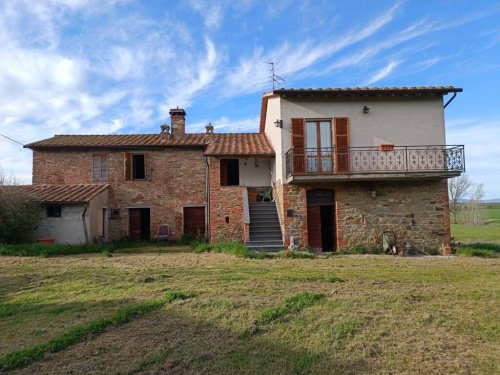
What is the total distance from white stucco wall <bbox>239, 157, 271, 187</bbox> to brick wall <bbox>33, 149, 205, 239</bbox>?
86.6 inches

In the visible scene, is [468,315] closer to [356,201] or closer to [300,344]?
[300,344]

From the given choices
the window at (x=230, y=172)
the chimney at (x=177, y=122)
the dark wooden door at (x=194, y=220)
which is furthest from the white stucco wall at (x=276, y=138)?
the chimney at (x=177, y=122)

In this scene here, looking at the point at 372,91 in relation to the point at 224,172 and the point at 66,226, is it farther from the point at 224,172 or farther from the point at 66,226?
the point at 66,226

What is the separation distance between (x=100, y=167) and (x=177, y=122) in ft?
15.0

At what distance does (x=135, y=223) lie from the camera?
1802 centimetres

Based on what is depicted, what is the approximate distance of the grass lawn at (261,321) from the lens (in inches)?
157

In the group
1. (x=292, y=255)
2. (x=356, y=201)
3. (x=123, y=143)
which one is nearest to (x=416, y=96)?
(x=356, y=201)

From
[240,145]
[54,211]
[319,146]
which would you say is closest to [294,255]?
[319,146]

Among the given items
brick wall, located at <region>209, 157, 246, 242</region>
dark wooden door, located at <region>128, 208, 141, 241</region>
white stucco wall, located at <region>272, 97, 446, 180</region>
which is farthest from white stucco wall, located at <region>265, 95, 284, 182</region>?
dark wooden door, located at <region>128, 208, 141, 241</region>

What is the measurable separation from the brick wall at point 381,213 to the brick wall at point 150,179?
5979 millimetres

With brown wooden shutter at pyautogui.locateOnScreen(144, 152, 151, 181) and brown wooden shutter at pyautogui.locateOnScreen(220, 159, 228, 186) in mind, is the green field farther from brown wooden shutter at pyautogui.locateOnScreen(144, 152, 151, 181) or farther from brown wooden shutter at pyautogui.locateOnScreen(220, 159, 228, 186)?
brown wooden shutter at pyautogui.locateOnScreen(144, 152, 151, 181)

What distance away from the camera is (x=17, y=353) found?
418 cm

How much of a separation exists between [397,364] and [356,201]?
10.2m

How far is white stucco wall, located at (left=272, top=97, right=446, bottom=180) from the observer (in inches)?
544
